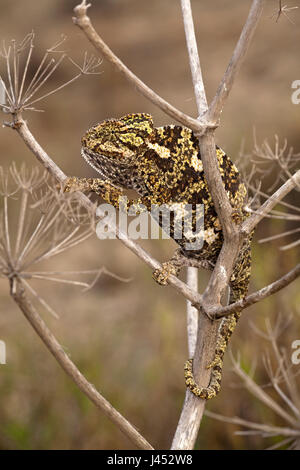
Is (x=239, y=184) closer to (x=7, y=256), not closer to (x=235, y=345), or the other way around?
(x=7, y=256)

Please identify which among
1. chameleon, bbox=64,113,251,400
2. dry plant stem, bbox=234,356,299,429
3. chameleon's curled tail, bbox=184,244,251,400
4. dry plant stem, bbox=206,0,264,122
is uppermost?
dry plant stem, bbox=206,0,264,122

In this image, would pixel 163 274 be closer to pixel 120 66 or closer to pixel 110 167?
pixel 110 167

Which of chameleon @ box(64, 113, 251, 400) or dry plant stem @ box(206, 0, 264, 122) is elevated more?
dry plant stem @ box(206, 0, 264, 122)

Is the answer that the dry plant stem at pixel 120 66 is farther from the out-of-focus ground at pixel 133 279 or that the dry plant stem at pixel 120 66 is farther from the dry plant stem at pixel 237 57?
the out-of-focus ground at pixel 133 279

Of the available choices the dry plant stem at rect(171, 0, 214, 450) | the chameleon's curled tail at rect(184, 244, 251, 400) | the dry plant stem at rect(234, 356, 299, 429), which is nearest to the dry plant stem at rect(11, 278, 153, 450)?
the dry plant stem at rect(171, 0, 214, 450)

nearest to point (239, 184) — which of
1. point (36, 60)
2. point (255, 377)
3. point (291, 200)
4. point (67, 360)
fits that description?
point (67, 360)

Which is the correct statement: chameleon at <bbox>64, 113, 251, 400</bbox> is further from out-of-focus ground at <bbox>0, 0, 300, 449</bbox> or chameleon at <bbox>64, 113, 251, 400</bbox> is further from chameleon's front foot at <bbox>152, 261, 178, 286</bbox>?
out-of-focus ground at <bbox>0, 0, 300, 449</bbox>

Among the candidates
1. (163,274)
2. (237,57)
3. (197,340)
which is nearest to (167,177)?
(163,274)
